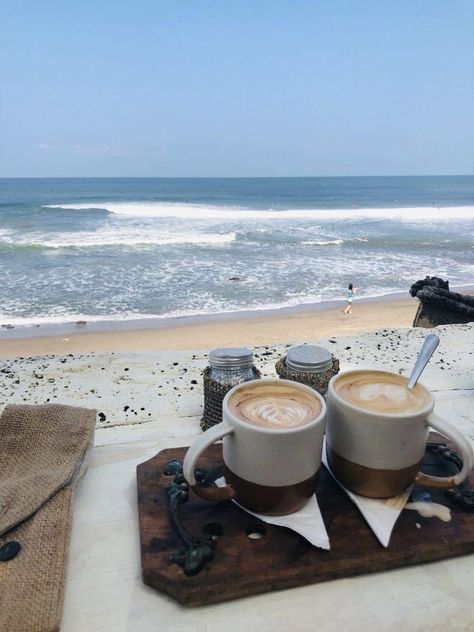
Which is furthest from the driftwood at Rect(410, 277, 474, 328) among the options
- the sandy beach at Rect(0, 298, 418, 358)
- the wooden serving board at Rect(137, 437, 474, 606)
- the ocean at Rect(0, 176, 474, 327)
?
the ocean at Rect(0, 176, 474, 327)

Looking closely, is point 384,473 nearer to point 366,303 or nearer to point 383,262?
point 366,303

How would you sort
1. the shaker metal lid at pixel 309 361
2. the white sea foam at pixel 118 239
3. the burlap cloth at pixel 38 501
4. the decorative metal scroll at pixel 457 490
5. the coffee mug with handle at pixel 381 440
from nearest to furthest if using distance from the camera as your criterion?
the burlap cloth at pixel 38 501, the coffee mug with handle at pixel 381 440, the decorative metal scroll at pixel 457 490, the shaker metal lid at pixel 309 361, the white sea foam at pixel 118 239

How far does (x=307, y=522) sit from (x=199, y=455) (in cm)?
26

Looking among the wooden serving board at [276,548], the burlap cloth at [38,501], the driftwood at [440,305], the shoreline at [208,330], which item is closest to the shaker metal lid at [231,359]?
the burlap cloth at [38,501]

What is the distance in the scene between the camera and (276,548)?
Result: 897 millimetres

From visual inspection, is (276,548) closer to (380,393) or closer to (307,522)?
(307,522)

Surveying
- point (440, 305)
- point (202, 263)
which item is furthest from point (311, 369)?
point (202, 263)

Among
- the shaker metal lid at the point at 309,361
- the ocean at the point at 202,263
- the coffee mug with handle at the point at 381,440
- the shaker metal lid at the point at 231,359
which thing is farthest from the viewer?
the ocean at the point at 202,263

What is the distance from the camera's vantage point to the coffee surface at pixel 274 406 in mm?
932

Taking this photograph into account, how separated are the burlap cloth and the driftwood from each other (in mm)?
3049

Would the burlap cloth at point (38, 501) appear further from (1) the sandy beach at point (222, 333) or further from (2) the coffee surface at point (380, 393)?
(1) the sandy beach at point (222, 333)

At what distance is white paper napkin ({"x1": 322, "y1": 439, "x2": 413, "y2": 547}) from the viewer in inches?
36.3

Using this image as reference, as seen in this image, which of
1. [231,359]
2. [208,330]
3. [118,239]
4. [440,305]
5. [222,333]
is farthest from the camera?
[118,239]

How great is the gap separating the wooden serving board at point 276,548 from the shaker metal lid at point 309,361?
0.38 meters
